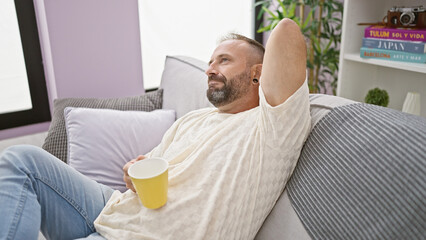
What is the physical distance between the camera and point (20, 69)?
7.37ft

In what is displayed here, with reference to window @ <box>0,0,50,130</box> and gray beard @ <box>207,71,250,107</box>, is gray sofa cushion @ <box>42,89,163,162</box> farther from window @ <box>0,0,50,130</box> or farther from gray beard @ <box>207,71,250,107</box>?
gray beard @ <box>207,71,250,107</box>

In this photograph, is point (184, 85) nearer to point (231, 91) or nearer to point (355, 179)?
point (231, 91)

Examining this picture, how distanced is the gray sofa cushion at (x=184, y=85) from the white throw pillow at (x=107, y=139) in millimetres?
150

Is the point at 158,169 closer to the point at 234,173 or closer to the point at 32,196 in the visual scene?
the point at 234,173

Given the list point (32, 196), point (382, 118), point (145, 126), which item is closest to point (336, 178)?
point (382, 118)

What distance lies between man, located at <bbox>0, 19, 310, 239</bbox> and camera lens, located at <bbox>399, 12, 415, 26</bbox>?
3.07ft

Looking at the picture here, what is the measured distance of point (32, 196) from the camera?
1058mm

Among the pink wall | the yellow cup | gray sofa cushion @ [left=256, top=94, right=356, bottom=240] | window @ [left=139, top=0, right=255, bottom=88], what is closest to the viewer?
the yellow cup

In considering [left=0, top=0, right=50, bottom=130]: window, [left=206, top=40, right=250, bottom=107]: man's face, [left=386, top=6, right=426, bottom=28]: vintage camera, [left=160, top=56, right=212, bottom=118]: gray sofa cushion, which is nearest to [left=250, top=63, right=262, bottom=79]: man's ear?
[left=206, top=40, right=250, bottom=107]: man's face

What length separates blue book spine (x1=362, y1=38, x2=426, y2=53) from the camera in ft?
5.07

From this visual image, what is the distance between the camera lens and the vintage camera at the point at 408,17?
1.58m

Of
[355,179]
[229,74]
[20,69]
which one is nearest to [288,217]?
[355,179]

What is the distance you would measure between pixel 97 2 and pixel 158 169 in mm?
1679

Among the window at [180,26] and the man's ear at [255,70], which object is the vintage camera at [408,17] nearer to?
the man's ear at [255,70]
